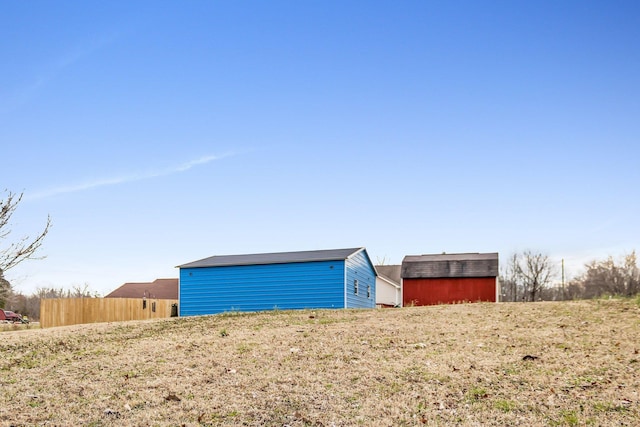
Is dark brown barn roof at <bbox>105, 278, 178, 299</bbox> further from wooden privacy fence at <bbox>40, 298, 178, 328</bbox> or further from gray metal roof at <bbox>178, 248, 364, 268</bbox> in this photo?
gray metal roof at <bbox>178, 248, 364, 268</bbox>

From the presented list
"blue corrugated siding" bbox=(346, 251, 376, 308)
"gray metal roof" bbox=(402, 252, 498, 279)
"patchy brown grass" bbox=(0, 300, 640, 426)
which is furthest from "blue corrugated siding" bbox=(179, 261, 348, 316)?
"patchy brown grass" bbox=(0, 300, 640, 426)

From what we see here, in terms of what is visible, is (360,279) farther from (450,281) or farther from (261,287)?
(450,281)

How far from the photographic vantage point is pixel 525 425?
7.08 m

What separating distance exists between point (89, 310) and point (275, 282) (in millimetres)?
9257

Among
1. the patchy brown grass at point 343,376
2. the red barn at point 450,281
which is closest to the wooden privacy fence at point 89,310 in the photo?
the red barn at point 450,281

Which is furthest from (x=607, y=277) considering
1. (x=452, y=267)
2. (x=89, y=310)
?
(x=89, y=310)

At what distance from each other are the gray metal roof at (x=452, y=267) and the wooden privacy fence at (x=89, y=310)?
1443 cm

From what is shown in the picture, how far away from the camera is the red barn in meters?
32.8

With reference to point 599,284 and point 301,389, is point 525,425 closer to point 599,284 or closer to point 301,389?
point 301,389

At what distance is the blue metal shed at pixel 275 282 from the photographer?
27.0m

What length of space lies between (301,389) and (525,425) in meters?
3.09

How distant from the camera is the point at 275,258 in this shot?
95.8ft

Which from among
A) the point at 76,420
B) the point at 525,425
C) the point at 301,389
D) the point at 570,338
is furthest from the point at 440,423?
the point at 570,338

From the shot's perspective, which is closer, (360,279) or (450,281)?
(360,279)
